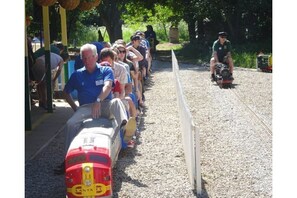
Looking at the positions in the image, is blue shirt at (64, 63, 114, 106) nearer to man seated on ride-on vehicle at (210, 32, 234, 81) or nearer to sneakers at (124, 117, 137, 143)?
sneakers at (124, 117, 137, 143)

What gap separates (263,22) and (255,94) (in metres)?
15.7

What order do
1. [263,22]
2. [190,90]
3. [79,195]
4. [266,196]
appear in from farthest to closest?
[263,22] → [190,90] → [266,196] → [79,195]

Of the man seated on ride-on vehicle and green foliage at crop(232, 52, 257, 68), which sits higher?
the man seated on ride-on vehicle

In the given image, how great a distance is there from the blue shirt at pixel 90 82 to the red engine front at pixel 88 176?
148 centimetres

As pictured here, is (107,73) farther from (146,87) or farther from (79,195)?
(146,87)

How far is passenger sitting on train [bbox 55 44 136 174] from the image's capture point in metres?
7.28

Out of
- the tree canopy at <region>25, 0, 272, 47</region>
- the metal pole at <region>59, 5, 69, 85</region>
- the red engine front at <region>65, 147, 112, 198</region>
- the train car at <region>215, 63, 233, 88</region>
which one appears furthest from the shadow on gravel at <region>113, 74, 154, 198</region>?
the tree canopy at <region>25, 0, 272, 47</region>

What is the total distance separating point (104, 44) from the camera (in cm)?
1115

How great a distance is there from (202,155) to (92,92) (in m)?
2.22

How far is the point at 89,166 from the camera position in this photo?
608 cm

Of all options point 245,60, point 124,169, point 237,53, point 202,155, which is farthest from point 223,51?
point 124,169

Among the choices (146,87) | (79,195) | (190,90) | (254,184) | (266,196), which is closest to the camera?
(79,195)

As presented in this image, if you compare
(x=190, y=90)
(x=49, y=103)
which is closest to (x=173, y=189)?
(x=49, y=103)

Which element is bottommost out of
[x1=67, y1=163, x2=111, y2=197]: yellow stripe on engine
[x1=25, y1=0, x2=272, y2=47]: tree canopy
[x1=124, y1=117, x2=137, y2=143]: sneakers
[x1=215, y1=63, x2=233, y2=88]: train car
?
[x1=67, y1=163, x2=111, y2=197]: yellow stripe on engine
